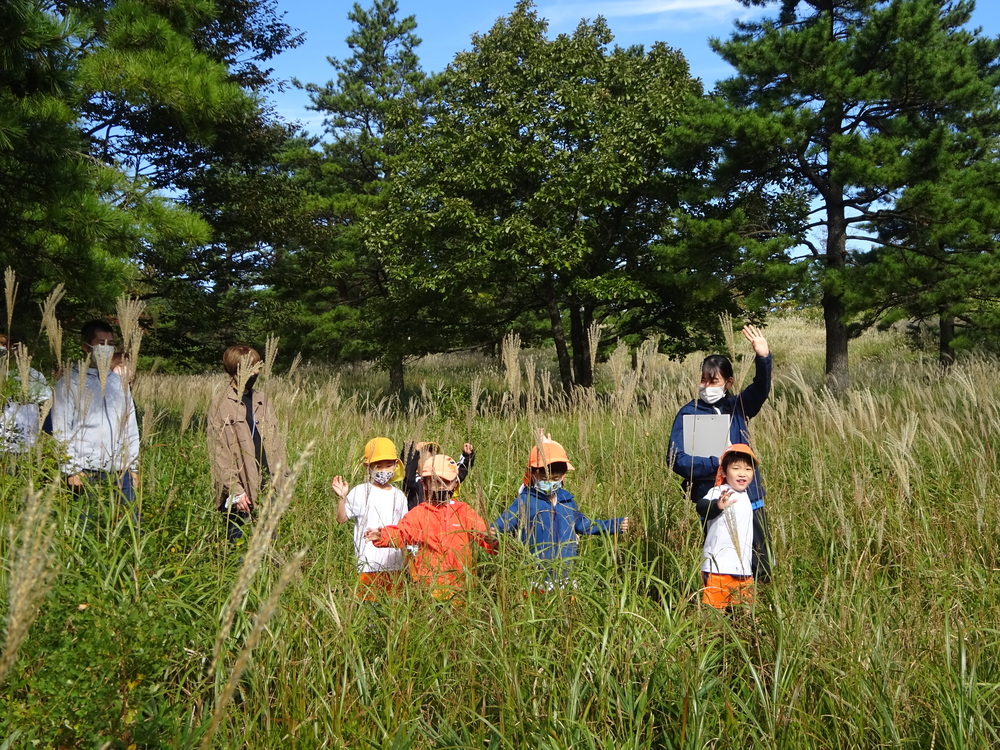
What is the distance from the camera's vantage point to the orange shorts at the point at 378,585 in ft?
8.61

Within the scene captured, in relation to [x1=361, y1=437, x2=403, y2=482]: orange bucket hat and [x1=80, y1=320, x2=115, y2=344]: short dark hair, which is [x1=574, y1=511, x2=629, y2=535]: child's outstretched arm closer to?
[x1=361, y1=437, x2=403, y2=482]: orange bucket hat

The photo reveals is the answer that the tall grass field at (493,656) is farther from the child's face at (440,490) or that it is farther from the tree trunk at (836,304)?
the tree trunk at (836,304)

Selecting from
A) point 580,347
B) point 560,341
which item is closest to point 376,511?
point 580,347

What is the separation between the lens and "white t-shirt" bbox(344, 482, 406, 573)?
120 inches

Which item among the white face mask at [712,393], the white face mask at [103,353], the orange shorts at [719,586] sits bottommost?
the orange shorts at [719,586]

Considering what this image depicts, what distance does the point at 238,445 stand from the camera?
3549mm

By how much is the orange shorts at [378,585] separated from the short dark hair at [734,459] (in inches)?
57.0

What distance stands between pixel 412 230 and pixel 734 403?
990cm

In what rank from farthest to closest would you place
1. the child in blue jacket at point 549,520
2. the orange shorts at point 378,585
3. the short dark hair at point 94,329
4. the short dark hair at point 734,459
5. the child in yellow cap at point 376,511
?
the short dark hair at point 94,329 → the short dark hair at point 734,459 → the child in yellow cap at point 376,511 → the child in blue jacket at point 549,520 → the orange shorts at point 378,585

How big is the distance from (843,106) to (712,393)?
8.94 meters

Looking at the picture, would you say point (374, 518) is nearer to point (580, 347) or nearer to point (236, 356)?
point (236, 356)

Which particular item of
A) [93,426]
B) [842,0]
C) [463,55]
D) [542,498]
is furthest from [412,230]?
[542,498]

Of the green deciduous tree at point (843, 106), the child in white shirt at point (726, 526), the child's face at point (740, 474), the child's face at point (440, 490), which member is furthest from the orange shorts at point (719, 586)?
the green deciduous tree at point (843, 106)

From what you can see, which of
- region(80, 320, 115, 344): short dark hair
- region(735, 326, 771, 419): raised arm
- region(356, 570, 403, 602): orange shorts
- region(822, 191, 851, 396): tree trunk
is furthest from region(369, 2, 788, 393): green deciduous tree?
region(356, 570, 403, 602): orange shorts
